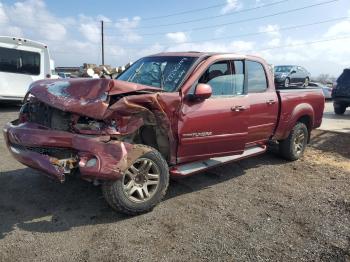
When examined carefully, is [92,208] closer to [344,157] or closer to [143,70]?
[143,70]

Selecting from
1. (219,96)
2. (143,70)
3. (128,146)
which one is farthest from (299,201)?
(143,70)

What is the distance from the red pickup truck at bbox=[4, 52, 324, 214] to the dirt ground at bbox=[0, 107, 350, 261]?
392mm

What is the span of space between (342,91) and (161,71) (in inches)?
479

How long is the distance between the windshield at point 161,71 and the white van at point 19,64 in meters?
8.23

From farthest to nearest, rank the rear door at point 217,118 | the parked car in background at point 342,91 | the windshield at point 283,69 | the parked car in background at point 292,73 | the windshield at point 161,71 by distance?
the windshield at point 283,69
the parked car in background at point 292,73
the parked car in background at point 342,91
the windshield at point 161,71
the rear door at point 217,118

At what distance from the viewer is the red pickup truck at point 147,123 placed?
4043 millimetres

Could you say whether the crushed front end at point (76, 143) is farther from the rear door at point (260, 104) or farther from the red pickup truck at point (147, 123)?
the rear door at point (260, 104)

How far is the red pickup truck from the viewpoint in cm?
404

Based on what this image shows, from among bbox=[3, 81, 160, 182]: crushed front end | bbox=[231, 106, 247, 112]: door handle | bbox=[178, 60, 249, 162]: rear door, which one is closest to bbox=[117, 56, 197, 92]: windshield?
bbox=[178, 60, 249, 162]: rear door

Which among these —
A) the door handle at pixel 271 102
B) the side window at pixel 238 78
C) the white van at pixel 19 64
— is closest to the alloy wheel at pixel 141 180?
the side window at pixel 238 78

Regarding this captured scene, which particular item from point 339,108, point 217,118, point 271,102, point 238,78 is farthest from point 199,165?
point 339,108

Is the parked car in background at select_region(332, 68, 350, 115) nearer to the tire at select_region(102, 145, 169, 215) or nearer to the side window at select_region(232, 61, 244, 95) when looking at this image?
the side window at select_region(232, 61, 244, 95)

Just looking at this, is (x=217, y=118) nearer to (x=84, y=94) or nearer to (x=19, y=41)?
(x=84, y=94)

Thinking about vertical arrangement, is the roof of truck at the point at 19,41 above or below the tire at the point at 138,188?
above
